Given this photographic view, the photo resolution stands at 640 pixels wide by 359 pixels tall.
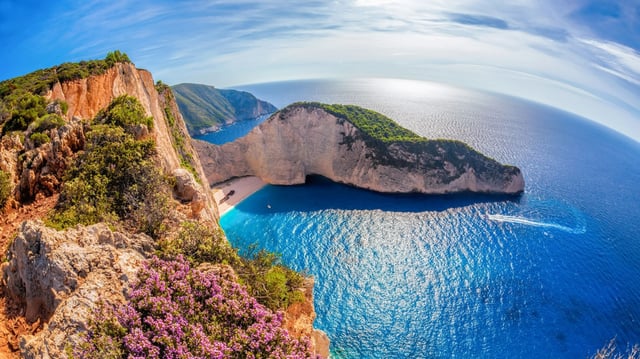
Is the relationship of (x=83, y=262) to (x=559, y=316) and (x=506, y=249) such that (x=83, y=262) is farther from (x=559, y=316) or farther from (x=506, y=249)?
(x=506, y=249)

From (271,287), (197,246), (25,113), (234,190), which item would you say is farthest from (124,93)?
(234,190)

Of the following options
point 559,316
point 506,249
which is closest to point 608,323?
point 559,316

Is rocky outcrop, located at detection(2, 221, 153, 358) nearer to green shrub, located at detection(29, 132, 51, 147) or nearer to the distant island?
green shrub, located at detection(29, 132, 51, 147)

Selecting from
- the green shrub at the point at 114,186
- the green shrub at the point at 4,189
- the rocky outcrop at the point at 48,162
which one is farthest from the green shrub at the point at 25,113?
the green shrub at the point at 4,189

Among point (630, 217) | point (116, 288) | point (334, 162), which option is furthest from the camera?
point (334, 162)

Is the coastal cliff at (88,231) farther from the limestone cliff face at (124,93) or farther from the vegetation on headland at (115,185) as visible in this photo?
the limestone cliff face at (124,93)

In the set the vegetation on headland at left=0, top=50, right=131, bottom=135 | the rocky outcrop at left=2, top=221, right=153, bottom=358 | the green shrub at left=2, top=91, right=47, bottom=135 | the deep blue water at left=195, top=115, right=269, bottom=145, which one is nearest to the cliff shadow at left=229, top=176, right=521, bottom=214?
the vegetation on headland at left=0, top=50, right=131, bottom=135
